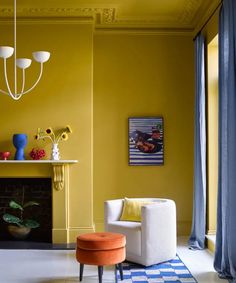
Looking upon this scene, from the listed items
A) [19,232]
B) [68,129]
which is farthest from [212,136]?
[19,232]

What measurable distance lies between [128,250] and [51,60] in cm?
293

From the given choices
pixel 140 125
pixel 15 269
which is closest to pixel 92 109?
pixel 140 125

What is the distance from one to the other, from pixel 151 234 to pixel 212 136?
1.77 metres

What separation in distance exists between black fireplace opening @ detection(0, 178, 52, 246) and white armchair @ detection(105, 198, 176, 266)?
1.59m

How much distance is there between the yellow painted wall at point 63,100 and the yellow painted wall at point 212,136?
166 cm

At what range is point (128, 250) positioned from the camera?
5074mm

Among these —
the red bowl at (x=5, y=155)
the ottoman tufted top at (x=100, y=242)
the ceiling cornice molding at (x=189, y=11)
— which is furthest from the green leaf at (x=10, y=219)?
the ceiling cornice molding at (x=189, y=11)

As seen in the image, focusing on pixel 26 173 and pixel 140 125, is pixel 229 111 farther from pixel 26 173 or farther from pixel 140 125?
pixel 26 173

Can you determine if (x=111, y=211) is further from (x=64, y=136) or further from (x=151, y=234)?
(x=64, y=136)

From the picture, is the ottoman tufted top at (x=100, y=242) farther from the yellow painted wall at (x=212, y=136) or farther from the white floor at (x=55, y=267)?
the yellow painted wall at (x=212, y=136)

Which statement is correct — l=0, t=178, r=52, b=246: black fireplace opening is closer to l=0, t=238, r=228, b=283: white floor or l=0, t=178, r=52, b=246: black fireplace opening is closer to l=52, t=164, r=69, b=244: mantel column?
l=52, t=164, r=69, b=244: mantel column

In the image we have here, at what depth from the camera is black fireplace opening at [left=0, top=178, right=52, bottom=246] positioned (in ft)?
21.5

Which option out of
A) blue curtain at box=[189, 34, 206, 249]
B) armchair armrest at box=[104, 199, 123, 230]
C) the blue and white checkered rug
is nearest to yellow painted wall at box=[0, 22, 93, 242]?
armchair armrest at box=[104, 199, 123, 230]

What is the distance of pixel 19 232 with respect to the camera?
20.7 feet
